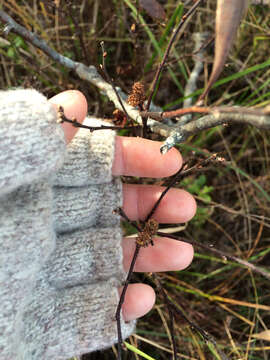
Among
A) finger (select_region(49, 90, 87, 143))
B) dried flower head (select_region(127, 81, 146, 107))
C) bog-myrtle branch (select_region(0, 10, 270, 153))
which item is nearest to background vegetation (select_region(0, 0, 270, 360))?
bog-myrtle branch (select_region(0, 10, 270, 153))

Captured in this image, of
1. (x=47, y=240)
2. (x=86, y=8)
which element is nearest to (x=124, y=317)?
(x=47, y=240)

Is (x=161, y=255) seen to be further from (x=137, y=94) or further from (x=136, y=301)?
(x=137, y=94)

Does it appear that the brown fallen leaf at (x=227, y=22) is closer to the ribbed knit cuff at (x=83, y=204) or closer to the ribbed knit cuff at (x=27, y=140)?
the ribbed knit cuff at (x=27, y=140)

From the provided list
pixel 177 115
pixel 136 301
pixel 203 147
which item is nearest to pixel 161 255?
pixel 136 301

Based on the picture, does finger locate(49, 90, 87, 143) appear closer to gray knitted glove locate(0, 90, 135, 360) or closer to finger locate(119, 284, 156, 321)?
gray knitted glove locate(0, 90, 135, 360)

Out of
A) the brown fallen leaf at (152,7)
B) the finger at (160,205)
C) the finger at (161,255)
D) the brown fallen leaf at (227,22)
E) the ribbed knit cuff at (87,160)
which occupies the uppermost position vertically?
the brown fallen leaf at (152,7)

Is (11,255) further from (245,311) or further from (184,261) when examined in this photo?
(245,311)

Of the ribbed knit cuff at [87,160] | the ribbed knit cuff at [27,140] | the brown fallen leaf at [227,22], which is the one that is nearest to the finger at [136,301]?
the ribbed knit cuff at [87,160]
